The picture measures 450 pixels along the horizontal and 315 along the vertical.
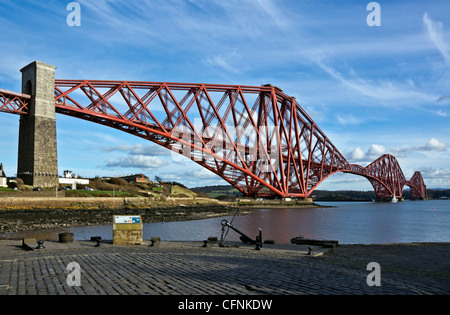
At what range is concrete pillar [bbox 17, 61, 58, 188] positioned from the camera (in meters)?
45.3

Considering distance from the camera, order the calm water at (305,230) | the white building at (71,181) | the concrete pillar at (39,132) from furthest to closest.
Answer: the white building at (71,181), the concrete pillar at (39,132), the calm water at (305,230)

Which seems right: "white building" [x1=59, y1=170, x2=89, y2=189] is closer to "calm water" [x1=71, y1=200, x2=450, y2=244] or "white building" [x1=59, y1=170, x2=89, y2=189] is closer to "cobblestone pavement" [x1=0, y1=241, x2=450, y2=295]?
"calm water" [x1=71, y1=200, x2=450, y2=244]

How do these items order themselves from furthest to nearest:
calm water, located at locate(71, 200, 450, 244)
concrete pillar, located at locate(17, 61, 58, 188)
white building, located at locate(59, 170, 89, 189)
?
white building, located at locate(59, 170, 89, 189) < concrete pillar, located at locate(17, 61, 58, 188) < calm water, located at locate(71, 200, 450, 244)

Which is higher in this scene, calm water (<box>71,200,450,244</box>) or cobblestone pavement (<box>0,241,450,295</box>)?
cobblestone pavement (<box>0,241,450,295</box>)

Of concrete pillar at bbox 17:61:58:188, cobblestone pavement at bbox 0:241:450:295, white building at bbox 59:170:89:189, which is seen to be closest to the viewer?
cobblestone pavement at bbox 0:241:450:295

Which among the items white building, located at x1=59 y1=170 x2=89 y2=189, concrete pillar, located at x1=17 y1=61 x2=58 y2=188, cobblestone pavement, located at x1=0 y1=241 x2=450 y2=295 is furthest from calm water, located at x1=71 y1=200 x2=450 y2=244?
white building, located at x1=59 y1=170 x2=89 y2=189

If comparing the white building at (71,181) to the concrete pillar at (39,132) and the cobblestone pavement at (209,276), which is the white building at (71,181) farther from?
the cobblestone pavement at (209,276)

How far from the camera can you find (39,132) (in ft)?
149

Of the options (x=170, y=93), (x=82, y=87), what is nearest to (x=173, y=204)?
(x=170, y=93)

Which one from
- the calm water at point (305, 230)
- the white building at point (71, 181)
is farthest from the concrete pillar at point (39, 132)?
the white building at point (71, 181)

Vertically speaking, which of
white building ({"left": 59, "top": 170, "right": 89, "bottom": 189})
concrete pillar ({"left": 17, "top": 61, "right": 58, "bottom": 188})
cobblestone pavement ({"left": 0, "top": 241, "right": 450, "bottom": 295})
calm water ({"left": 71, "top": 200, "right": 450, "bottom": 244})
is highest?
concrete pillar ({"left": 17, "top": 61, "right": 58, "bottom": 188})

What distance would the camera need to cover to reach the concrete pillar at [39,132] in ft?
149

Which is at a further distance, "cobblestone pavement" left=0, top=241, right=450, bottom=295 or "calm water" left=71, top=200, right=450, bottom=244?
"calm water" left=71, top=200, right=450, bottom=244

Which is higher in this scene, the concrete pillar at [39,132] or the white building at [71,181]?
the concrete pillar at [39,132]
